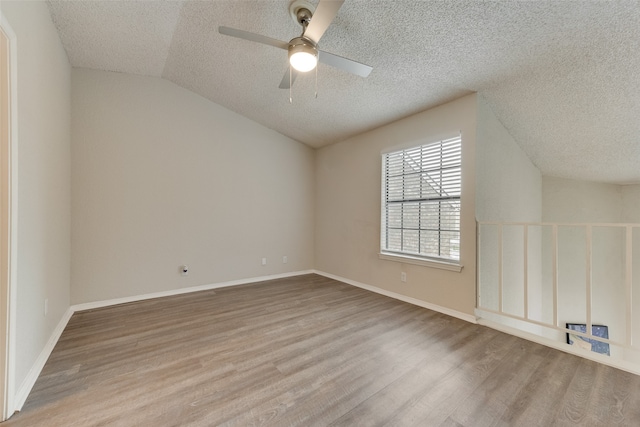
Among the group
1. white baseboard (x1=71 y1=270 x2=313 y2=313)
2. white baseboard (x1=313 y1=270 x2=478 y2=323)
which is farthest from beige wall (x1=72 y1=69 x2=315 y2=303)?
white baseboard (x1=313 y1=270 x2=478 y2=323)

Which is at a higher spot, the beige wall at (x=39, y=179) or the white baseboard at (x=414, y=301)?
the beige wall at (x=39, y=179)

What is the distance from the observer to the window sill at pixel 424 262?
9.12 ft

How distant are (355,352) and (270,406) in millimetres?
817

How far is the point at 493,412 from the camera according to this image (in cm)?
139

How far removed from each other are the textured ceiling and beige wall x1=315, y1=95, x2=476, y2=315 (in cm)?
25

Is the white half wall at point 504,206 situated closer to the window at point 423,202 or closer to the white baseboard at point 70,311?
the window at point 423,202

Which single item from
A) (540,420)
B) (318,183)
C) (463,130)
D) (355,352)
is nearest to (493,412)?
(540,420)

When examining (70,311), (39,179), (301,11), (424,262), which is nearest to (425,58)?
(301,11)

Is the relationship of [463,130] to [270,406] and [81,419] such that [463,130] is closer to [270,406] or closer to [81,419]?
[270,406]

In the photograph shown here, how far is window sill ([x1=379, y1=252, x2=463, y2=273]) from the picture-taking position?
2.78m

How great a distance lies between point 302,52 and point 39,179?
2140 mm

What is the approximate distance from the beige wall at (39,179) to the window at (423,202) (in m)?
3.44

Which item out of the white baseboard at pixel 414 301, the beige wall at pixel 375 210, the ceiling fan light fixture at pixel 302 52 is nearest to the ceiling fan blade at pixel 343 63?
the ceiling fan light fixture at pixel 302 52

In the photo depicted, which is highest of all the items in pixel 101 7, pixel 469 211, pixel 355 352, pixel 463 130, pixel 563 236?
pixel 101 7
